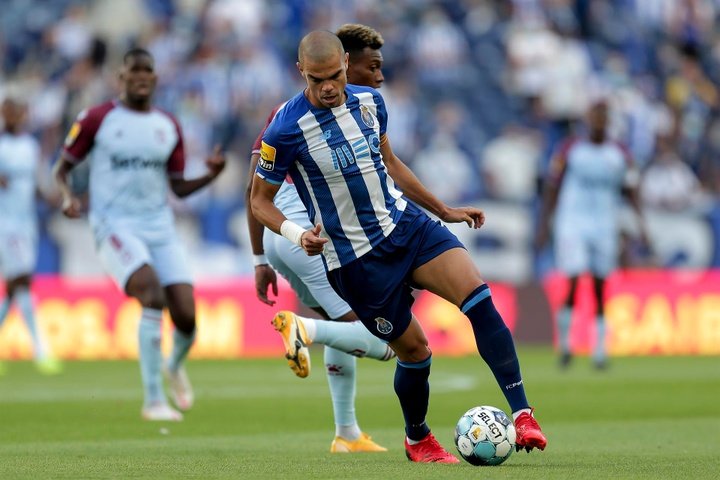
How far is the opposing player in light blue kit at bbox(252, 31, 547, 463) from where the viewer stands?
7277mm

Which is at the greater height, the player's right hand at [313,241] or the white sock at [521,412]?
the player's right hand at [313,241]

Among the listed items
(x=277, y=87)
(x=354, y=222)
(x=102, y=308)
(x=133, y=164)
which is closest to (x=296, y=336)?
(x=354, y=222)

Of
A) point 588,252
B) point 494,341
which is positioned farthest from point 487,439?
point 588,252

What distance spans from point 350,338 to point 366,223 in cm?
92

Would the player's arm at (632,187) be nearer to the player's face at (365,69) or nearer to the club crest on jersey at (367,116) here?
the player's face at (365,69)

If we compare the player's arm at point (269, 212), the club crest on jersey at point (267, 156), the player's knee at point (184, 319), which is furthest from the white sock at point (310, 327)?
the player's knee at point (184, 319)

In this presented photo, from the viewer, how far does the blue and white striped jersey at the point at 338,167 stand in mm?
7281

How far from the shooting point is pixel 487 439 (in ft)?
23.7

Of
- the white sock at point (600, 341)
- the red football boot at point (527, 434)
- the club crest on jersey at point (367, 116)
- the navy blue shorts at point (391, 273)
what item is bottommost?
the white sock at point (600, 341)

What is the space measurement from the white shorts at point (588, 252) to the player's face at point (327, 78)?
9.94m

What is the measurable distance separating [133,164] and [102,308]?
28.0ft

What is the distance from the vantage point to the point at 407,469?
7168 mm

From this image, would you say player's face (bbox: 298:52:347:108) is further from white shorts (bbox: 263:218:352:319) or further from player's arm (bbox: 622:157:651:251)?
player's arm (bbox: 622:157:651:251)

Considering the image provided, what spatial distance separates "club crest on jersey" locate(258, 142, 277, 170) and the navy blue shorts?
0.66 m
